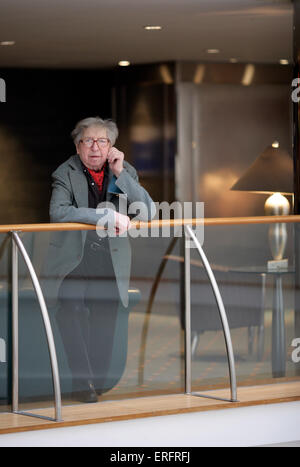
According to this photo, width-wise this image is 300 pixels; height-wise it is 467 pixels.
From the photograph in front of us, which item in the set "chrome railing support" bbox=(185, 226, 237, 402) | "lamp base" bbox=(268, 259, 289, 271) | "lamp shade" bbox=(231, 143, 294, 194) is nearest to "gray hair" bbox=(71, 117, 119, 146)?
"chrome railing support" bbox=(185, 226, 237, 402)

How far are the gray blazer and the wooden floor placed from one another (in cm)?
52

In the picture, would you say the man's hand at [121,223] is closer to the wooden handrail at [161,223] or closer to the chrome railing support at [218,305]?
the wooden handrail at [161,223]

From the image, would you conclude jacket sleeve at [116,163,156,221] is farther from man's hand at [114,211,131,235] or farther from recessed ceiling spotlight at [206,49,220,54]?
recessed ceiling spotlight at [206,49,220,54]

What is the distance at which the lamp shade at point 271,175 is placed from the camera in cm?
643

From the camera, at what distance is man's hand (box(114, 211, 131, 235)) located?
4.99m

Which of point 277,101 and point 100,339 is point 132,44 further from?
point 100,339

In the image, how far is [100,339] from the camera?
201 inches

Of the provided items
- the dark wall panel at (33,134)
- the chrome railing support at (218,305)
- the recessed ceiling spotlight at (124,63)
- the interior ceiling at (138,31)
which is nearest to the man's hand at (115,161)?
the chrome railing support at (218,305)

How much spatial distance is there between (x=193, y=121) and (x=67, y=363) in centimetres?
504

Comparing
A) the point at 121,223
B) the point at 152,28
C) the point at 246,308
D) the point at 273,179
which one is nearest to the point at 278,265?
the point at 246,308

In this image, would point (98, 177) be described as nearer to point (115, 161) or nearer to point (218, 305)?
point (115, 161)

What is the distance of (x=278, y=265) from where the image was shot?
18.5 ft

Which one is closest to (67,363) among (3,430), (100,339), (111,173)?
(100,339)

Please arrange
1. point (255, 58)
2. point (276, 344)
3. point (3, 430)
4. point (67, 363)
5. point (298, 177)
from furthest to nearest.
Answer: point (255, 58) → point (298, 177) → point (276, 344) → point (67, 363) → point (3, 430)
